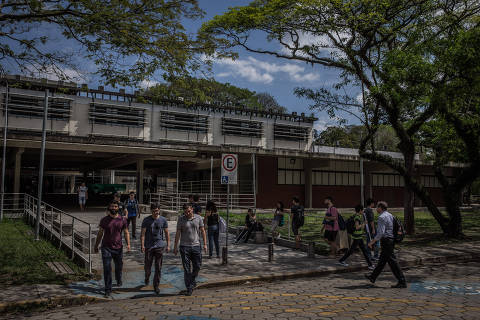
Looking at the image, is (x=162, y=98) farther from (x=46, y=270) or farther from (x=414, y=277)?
(x=414, y=277)

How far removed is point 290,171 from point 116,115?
16.1 metres

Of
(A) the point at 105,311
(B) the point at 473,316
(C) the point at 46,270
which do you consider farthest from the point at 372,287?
(C) the point at 46,270

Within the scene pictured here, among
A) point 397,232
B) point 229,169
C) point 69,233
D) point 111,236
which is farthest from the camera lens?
point 69,233

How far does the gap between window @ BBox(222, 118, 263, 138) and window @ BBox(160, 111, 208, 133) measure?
2122mm

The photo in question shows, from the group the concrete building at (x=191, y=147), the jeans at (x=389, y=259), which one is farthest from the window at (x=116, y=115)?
the jeans at (x=389, y=259)

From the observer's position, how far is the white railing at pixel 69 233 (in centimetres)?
951

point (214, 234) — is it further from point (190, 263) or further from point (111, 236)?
point (111, 236)

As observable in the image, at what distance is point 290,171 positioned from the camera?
26281 millimetres

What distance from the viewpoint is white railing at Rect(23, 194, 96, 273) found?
31.2 ft

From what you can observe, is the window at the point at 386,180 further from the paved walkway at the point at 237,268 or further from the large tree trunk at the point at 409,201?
the paved walkway at the point at 237,268

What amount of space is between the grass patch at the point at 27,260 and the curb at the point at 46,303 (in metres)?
1.18

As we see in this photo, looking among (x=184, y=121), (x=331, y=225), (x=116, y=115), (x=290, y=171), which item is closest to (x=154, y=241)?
(x=331, y=225)

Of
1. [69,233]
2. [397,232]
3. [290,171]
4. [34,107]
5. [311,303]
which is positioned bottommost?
[311,303]

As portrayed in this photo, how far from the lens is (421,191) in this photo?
49.2 feet
